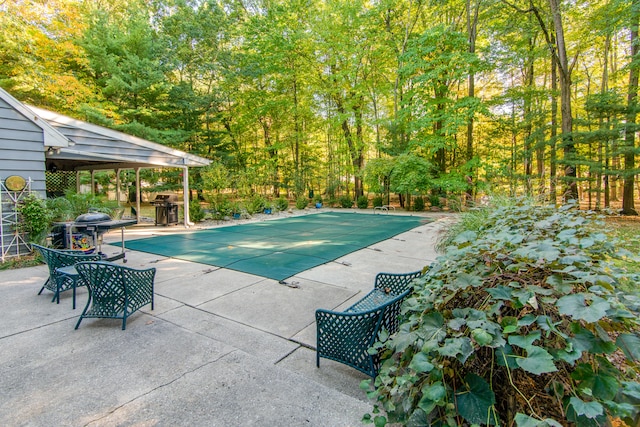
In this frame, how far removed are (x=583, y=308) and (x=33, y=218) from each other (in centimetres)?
742

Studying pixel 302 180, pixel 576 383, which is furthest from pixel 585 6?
pixel 576 383

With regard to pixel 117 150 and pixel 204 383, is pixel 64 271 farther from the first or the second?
pixel 117 150

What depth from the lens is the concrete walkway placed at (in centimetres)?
174

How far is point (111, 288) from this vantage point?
2740 mm

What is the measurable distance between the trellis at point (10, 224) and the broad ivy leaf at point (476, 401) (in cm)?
715

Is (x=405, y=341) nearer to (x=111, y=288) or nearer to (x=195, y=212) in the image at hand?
(x=111, y=288)

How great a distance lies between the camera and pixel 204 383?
2014 mm

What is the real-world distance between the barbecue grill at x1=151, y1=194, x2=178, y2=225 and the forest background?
1.55m

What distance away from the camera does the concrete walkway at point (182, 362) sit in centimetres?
174

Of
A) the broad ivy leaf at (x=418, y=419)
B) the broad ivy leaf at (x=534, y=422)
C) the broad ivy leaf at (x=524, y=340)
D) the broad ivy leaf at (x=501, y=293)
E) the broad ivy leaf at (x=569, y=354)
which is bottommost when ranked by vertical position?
the broad ivy leaf at (x=418, y=419)

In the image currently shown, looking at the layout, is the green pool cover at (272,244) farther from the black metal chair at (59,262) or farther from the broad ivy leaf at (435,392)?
the broad ivy leaf at (435,392)

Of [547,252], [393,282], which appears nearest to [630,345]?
[547,252]

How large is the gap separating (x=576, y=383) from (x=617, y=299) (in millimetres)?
310

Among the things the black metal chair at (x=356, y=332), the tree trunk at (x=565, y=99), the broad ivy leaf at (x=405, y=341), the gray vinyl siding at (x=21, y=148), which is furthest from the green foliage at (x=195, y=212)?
the tree trunk at (x=565, y=99)
